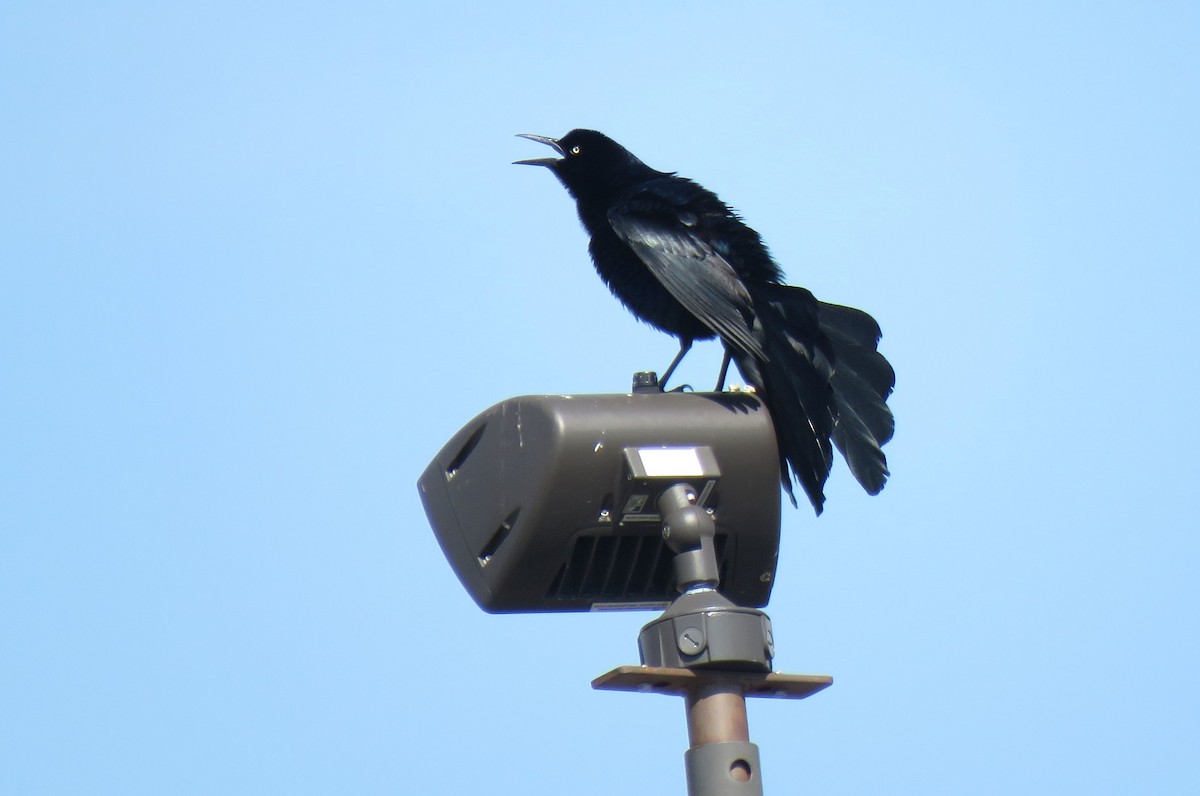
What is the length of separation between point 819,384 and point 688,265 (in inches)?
36.5

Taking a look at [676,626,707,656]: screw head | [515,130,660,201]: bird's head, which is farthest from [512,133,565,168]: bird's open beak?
[676,626,707,656]: screw head

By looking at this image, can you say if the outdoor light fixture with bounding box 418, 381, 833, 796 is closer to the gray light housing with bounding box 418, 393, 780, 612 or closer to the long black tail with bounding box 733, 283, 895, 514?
the gray light housing with bounding box 418, 393, 780, 612

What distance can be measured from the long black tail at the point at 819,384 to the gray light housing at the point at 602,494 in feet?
3.86

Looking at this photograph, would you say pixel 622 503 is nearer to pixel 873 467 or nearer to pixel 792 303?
pixel 873 467

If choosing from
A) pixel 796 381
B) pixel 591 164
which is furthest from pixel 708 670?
pixel 591 164

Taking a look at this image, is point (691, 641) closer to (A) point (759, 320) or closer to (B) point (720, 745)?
(B) point (720, 745)

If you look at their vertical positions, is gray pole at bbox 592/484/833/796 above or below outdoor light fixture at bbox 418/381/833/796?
below

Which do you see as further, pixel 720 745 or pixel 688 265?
pixel 688 265

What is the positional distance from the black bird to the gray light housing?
48.1 inches

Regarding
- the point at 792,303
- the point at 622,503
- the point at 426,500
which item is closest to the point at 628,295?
the point at 792,303

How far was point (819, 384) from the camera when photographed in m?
4.95

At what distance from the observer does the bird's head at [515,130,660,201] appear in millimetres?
7395

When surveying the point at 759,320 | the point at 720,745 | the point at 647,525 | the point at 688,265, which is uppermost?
the point at 688,265

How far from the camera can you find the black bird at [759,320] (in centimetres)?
486
